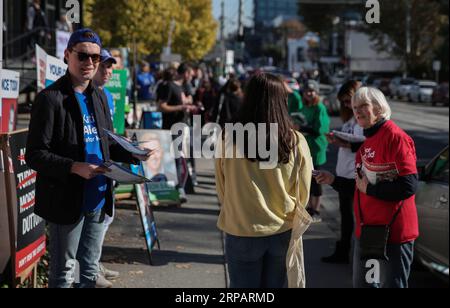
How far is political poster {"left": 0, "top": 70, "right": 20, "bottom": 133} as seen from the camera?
18.4 feet

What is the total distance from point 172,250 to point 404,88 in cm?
4759

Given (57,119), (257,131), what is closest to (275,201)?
(257,131)

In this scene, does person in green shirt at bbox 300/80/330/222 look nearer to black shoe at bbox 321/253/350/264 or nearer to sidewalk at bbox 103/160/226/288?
black shoe at bbox 321/253/350/264

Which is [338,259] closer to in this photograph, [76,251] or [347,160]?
[347,160]

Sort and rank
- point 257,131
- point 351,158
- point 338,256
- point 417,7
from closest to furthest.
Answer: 1. point 257,131
2. point 351,158
3. point 338,256
4. point 417,7

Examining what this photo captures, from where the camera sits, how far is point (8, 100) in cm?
588

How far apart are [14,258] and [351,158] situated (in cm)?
277

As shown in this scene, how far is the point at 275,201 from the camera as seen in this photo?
12.9ft

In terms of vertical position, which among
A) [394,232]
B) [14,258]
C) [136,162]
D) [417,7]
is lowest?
[14,258]

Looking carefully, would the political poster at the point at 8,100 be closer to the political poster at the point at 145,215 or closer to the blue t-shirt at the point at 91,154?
the political poster at the point at 145,215

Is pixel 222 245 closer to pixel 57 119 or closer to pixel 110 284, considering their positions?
pixel 110 284

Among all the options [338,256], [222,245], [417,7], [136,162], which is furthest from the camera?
[417,7]

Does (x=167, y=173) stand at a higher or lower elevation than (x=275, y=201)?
lower
